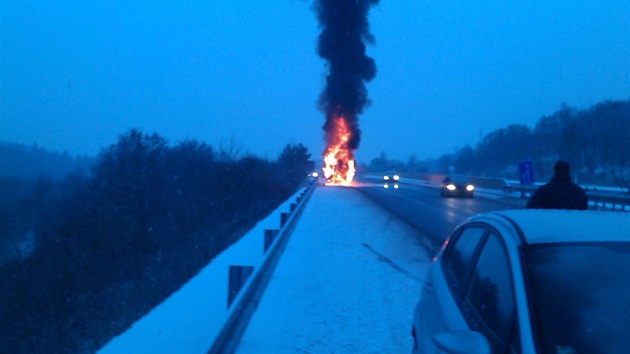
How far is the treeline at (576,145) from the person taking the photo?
2970 centimetres

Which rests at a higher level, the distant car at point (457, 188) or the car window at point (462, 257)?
the distant car at point (457, 188)

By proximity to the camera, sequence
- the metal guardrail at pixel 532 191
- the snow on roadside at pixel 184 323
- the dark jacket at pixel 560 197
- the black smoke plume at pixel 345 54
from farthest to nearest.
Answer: the black smoke plume at pixel 345 54 → the metal guardrail at pixel 532 191 → the snow on roadside at pixel 184 323 → the dark jacket at pixel 560 197

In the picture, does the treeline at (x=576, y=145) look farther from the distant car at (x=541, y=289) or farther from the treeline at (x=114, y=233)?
the distant car at (x=541, y=289)

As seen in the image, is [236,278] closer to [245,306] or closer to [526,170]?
[245,306]

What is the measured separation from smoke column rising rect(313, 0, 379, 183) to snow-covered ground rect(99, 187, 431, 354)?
41588 mm

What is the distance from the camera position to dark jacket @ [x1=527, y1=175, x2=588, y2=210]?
6836 millimetres

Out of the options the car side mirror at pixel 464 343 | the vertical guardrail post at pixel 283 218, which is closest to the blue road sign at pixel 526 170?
the vertical guardrail post at pixel 283 218

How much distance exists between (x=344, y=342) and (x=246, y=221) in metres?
21.5

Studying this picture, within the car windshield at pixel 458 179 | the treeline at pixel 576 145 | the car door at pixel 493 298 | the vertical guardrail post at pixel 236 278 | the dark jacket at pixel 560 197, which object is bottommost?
the vertical guardrail post at pixel 236 278

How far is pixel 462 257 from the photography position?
4816 millimetres

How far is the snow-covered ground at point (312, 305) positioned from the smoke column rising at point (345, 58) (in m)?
41.6

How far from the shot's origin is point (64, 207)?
29.2 meters

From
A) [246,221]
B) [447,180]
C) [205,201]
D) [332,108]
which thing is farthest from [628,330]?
[332,108]

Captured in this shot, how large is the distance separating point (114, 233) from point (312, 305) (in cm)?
2239
